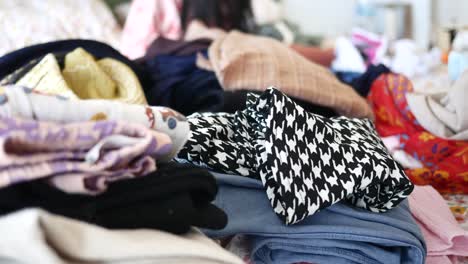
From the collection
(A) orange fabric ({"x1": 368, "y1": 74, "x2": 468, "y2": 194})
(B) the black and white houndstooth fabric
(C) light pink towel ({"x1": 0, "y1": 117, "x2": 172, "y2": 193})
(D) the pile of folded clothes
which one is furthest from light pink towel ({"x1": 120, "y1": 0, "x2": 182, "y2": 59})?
(C) light pink towel ({"x1": 0, "y1": 117, "x2": 172, "y2": 193})

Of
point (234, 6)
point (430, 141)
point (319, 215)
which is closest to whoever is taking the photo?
point (319, 215)

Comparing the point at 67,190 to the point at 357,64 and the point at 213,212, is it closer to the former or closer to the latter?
the point at 213,212

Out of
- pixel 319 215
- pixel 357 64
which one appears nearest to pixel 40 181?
pixel 319 215

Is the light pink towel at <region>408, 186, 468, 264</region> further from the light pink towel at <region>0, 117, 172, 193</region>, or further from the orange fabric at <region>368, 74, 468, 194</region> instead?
the light pink towel at <region>0, 117, 172, 193</region>

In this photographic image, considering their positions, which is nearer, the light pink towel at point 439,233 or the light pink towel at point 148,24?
the light pink towel at point 439,233

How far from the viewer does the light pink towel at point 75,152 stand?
0.38m

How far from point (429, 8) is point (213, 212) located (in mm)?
2143

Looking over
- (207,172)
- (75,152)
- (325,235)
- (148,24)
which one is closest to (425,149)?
(325,235)

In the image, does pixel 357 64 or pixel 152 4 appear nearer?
pixel 357 64

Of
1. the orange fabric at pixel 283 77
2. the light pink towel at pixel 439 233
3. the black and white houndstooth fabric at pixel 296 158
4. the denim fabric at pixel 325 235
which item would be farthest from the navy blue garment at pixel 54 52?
the light pink towel at pixel 439 233

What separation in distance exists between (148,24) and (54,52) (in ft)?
2.29

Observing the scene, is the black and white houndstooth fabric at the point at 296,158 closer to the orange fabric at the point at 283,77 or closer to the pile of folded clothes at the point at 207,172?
the pile of folded clothes at the point at 207,172

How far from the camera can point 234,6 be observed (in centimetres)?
173

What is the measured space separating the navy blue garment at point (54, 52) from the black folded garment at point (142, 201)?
1.55 ft
